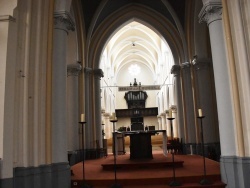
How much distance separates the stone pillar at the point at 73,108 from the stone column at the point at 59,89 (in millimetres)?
3974

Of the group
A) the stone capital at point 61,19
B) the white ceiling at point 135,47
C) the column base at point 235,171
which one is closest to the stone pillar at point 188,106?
the column base at point 235,171

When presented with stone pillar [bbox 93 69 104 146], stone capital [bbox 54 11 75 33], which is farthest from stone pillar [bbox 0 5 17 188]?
stone pillar [bbox 93 69 104 146]

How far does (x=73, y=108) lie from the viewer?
34.8ft

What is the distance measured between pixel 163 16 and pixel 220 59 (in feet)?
24.0

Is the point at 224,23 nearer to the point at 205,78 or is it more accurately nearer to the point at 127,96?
the point at 205,78

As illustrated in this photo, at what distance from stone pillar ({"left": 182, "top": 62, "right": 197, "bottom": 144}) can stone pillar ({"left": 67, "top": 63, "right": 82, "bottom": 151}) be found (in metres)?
4.55

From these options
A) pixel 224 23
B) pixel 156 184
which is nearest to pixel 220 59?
pixel 224 23

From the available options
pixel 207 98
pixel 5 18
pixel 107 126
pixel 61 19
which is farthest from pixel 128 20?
pixel 107 126

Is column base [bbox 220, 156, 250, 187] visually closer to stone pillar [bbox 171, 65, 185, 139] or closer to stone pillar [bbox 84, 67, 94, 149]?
stone pillar [bbox 171, 65, 185, 139]

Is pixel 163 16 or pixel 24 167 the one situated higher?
pixel 163 16

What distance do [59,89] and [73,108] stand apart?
13.7 ft

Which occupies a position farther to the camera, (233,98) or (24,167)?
(233,98)

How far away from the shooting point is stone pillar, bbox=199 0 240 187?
5832 millimetres

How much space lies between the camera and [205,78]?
36.5ft
